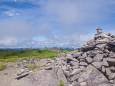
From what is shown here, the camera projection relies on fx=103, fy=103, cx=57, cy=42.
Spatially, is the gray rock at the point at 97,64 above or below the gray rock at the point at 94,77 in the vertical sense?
above

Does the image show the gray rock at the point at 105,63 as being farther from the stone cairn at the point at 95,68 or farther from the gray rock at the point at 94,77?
the gray rock at the point at 94,77

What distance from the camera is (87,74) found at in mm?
11258

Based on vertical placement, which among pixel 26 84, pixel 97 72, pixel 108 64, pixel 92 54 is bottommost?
pixel 26 84

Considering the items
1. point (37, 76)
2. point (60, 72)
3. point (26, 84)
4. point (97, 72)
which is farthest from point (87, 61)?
point (26, 84)

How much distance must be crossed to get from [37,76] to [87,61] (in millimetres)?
6587

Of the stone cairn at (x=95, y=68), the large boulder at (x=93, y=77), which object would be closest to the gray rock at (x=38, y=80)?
the stone cairn at (x=95, y=68)

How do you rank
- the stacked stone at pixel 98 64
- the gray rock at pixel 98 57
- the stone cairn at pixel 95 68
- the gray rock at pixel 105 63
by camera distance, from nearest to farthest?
the stone cairn at pixel 95 68
the stacked stone at pixel 98 64
the gray rock at pixel 105 63
the gray rock at pixel 98 57

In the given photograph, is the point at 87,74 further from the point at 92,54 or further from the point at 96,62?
the point at 92,54

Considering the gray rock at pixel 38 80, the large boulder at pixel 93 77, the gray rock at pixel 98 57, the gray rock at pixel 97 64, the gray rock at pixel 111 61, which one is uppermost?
the gray rock at pixel 98 57

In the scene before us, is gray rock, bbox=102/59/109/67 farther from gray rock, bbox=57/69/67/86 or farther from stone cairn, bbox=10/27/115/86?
gray rock, bbox=57/69/67/86

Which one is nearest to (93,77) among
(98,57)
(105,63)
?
(105,63)

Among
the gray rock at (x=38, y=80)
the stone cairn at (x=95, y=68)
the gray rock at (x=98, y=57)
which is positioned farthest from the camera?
the gray rock at (x=98, y=57)

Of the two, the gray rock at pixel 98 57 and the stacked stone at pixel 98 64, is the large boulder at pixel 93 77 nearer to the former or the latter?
the stacked stone at pixel 98 64

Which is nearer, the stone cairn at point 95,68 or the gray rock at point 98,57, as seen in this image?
the stone cairn at point 95,68
